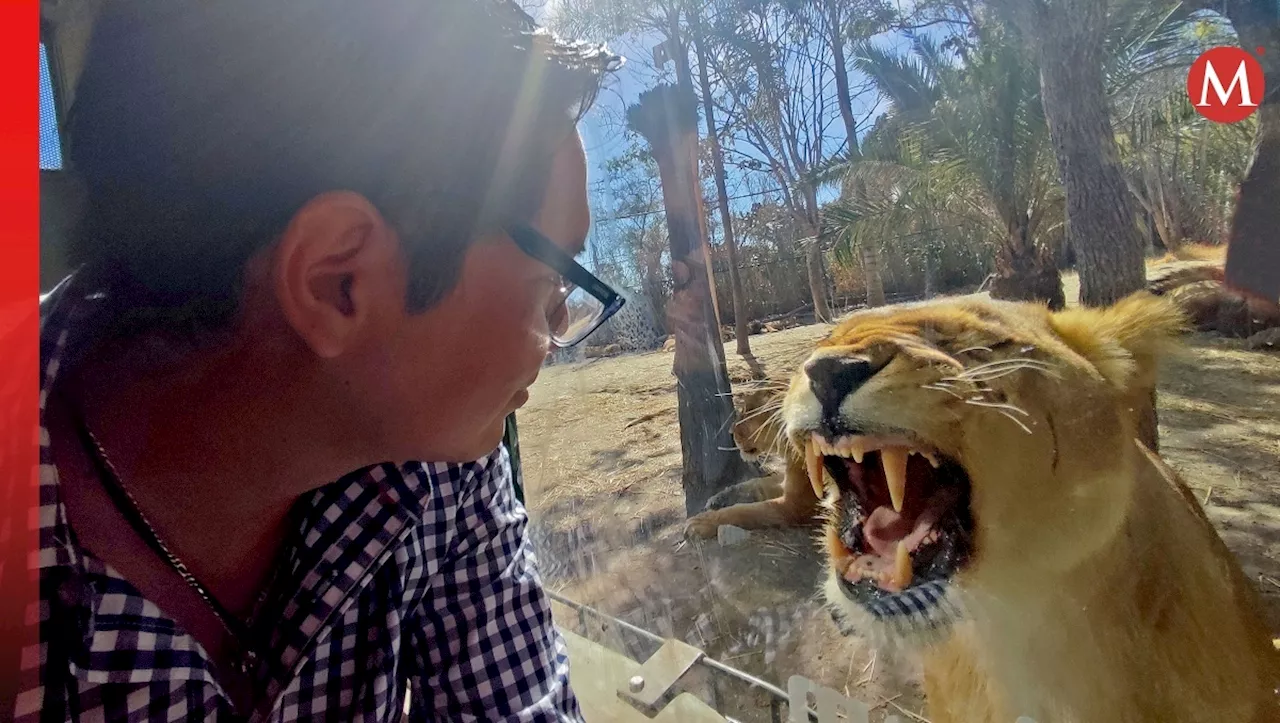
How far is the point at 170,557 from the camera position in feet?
2.37

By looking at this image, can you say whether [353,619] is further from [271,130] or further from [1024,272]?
[1024,272]

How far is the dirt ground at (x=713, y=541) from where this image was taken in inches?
24.9

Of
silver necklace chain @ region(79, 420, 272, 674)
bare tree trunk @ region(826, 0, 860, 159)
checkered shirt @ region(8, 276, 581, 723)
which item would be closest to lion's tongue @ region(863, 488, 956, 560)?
bare tree trunk @ region(826, 0, 860, 159)

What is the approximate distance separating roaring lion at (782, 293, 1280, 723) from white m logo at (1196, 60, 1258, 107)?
16 centimetres

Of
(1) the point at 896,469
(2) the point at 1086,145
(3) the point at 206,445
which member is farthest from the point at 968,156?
(3) the point at 206,445

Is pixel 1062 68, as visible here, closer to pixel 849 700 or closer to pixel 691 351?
pixel 691 351

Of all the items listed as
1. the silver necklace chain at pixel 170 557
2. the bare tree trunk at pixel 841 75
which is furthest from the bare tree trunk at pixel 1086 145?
the silver necklace chain at pixel 170 557

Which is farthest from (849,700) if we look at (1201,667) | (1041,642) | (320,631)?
(320,631)

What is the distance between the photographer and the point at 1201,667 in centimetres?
68

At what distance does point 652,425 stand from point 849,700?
43 centimetres

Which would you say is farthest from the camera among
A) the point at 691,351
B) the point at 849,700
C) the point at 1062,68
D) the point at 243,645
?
the point at 691,351

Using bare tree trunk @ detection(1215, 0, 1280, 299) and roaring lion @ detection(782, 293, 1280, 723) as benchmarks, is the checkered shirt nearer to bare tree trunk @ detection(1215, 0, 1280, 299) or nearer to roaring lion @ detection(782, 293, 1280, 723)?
roaring lion @ detection(782, 293, 1280, 723)

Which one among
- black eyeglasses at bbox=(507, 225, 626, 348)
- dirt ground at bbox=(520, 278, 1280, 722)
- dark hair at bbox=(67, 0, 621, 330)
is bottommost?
dirt ground at bbox=(520, 278, 1280, 722)

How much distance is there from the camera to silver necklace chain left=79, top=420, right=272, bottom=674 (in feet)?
2.25
